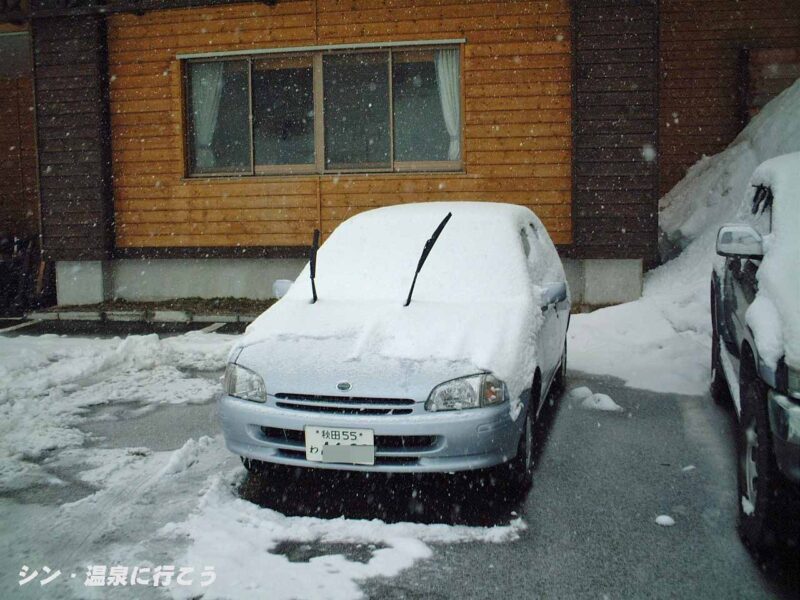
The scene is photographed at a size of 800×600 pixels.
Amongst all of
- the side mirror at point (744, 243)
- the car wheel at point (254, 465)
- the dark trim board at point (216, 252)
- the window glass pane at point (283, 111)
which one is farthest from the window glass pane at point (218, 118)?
the side mirror at point (744, 243)

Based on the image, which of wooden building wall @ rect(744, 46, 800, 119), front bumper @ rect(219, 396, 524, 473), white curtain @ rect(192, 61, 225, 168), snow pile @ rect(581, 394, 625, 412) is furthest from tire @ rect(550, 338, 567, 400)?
wooden building wall @ rect(744, 46, 800, 119)

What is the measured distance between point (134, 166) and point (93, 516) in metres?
8.21

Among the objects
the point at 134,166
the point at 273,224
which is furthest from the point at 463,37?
the point at 134,166

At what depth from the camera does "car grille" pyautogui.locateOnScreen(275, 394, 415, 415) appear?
3.77 m

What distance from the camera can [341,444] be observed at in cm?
377

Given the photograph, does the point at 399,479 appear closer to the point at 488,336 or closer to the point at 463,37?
the point at 488,336

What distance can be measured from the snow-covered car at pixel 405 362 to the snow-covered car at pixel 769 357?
42.5 inches

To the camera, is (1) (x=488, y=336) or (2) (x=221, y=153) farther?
(2) (x=221, y=153)

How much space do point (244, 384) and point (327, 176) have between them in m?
7.01

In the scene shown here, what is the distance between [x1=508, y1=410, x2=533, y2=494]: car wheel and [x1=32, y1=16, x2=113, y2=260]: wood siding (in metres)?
8.58

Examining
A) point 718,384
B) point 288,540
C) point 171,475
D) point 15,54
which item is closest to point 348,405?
point 288,540

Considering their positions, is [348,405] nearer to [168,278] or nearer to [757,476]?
[757,476]

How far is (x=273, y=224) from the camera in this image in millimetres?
10891

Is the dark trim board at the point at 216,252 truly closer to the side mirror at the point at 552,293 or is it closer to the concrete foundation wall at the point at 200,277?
the concrete foundation wall at the point at 200,277
